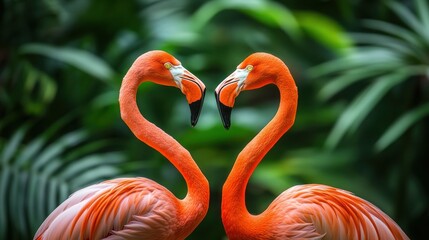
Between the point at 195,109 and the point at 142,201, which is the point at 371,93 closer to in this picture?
the point at 195,109

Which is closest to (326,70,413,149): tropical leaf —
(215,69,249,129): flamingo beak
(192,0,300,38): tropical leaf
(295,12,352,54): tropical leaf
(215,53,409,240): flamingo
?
(295,12,352,54): tropical leaf

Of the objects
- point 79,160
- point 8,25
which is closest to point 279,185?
point 79,160

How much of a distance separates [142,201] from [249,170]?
0.24 metres

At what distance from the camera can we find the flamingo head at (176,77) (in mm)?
1367

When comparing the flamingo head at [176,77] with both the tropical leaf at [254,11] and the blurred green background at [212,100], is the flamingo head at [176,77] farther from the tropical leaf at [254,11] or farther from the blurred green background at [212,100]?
the tropical leaf at [254,11]

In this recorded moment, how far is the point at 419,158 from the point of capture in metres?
2.71

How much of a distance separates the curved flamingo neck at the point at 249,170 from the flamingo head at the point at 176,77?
146mm

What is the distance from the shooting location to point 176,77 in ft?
4.53

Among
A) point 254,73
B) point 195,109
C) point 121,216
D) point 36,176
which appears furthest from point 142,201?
point 36,176

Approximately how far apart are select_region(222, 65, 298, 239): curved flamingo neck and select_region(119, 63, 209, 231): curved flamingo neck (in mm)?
50

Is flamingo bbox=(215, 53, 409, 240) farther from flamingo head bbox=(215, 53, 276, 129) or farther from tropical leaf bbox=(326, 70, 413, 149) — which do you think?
tropical leaf bbox=(326, 70, 413, 149)

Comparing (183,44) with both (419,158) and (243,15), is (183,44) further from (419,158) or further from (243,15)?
(419,158)

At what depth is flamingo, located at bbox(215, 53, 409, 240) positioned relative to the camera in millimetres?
1349

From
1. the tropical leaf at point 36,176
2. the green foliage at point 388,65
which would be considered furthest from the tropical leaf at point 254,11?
the tropical leaf at point 36,176
